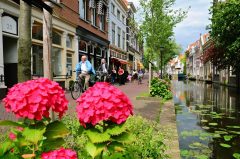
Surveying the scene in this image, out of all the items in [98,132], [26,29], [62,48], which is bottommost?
[98,132]

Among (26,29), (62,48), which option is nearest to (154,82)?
(62,48)

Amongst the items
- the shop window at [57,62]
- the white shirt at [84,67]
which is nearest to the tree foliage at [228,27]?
the shop window at [57,62]

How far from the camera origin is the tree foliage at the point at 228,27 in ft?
69.0

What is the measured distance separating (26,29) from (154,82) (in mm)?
12122

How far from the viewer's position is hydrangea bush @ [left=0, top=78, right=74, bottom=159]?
177cm

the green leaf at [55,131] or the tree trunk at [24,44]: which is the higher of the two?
the tree trunk at [24,44]

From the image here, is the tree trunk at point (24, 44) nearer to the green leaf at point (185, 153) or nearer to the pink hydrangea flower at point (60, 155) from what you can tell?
the pink hydrangea flower at point (60, 155)

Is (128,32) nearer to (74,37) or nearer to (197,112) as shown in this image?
(74,37)

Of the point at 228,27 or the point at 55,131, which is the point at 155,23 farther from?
the point at 55,131

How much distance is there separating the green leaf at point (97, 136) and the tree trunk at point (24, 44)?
65.6 inches

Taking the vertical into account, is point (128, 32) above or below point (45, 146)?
above

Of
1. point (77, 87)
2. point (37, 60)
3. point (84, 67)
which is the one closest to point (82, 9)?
point (37, 60)

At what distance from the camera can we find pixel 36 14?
14445 millimetres

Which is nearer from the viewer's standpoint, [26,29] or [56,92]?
[56,92]
